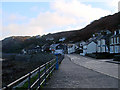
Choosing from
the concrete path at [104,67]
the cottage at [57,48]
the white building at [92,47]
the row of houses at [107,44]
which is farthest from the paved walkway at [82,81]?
the cottage at [57,48]

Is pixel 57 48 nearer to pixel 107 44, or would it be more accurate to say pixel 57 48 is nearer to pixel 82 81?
pixel 107 44

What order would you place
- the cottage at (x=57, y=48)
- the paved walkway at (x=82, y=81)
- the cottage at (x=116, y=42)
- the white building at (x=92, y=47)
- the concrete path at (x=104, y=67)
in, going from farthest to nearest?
the cottage at (x=57, y=48), the white building at (x=92, y=47), the cottage at (x=116, y=42), the concrete path at (x=104, y=67), the paved walkway at (x=82, y=81)

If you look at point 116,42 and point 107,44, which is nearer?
point 116,42

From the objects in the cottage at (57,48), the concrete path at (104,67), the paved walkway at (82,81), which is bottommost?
the concrete path at (104,67)

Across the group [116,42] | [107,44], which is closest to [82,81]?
[116,42]

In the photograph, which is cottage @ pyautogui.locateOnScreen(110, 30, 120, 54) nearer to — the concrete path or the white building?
the white building

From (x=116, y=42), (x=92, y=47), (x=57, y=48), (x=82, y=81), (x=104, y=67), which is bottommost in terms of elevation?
(x=104, y=67)

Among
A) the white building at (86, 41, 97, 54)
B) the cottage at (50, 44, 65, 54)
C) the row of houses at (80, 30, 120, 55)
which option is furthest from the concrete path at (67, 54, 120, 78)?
the cottage at (50, 44, 65, 54)

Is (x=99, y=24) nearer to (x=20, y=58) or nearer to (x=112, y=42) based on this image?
(x=20, y=58)

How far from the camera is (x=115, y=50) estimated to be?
147 feet

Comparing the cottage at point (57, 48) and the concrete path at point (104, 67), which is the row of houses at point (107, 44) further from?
the concrete path at point (104, 67)

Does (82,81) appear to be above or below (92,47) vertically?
below

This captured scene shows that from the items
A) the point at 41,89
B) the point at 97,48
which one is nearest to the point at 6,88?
the point at 41,89

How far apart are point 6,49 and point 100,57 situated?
117 m
